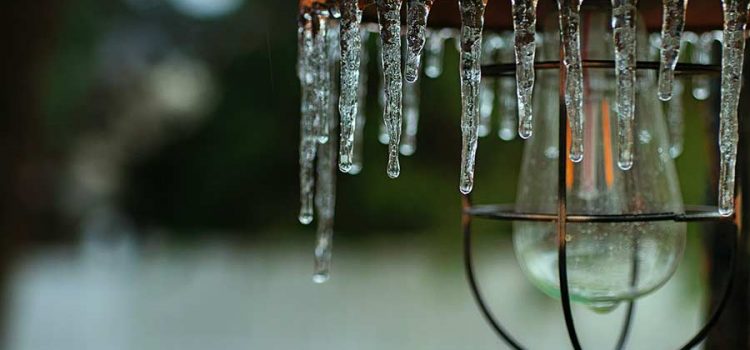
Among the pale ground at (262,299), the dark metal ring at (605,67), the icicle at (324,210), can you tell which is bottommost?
the pale ground at (262,299)

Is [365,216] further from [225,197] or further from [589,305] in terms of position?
[589,305]

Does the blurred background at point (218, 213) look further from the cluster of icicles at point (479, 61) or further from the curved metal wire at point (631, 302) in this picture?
the cluster of icicles at point (479, 61)

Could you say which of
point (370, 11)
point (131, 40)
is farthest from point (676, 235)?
point (131, 40)


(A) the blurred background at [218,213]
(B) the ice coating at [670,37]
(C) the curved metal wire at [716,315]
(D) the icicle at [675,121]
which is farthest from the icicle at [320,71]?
(A) the blurred background at [218,213]

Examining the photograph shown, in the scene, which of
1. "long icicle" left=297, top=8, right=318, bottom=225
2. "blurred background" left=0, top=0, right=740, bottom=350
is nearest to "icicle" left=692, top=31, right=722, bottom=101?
"long icicle" left=297, top=8, right=318, bottom=225

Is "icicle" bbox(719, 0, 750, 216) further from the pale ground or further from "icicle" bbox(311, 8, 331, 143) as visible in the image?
the pale ground

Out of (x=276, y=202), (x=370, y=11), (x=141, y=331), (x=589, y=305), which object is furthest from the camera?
(x=276, y=202)

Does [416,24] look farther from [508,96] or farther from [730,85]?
[508,96]

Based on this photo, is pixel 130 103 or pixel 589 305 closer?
pixel 589 305
